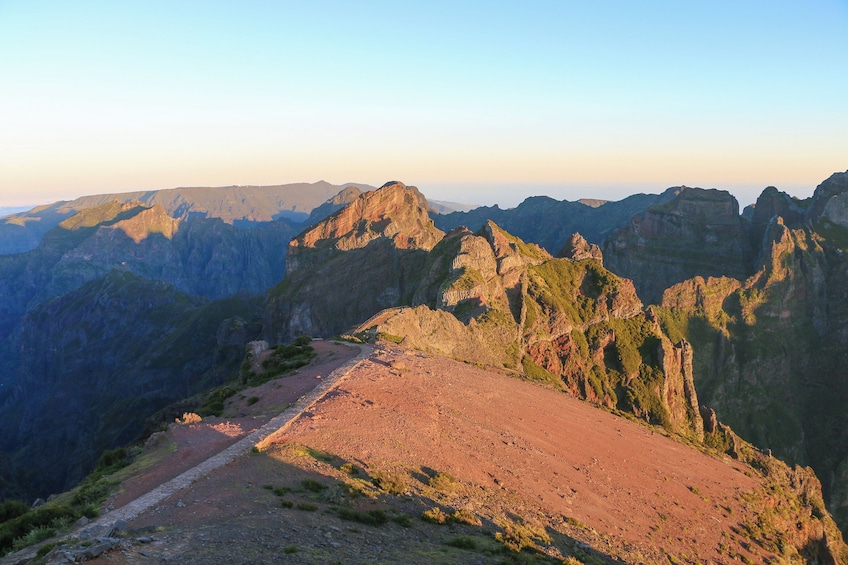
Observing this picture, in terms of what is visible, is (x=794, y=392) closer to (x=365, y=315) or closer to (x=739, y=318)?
(x=739, y=318)

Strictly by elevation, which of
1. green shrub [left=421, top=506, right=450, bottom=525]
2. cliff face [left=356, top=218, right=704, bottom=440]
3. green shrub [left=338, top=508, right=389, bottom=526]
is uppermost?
green shrub [left=338, top=508, right=389, bottom=526]

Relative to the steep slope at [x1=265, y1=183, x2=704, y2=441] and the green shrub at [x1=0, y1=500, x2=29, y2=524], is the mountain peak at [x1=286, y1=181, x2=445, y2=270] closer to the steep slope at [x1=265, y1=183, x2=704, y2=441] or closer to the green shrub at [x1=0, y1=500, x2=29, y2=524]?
the steep slope at [x1=265, y1=183, x2=704, y2=441]

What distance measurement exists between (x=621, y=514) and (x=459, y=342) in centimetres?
3156

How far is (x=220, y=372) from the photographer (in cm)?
10825

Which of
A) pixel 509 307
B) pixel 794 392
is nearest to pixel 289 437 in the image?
pixel 509 307

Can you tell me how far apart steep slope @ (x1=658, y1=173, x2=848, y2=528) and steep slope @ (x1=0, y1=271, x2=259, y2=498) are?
103 meters

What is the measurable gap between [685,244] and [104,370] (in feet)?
607

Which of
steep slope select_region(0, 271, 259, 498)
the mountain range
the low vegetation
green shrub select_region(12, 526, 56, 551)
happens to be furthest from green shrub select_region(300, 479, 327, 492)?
steep slope select_region(0, 271, 259, 498)

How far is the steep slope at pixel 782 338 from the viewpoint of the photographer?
114 meters

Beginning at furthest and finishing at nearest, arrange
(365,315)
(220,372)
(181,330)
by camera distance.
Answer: (181,330) < (220,372) < (365,315)

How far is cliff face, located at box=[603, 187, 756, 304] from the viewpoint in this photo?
160125 millimetres

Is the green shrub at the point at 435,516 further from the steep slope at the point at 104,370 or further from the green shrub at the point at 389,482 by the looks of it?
the steep slope at the point at 104,370

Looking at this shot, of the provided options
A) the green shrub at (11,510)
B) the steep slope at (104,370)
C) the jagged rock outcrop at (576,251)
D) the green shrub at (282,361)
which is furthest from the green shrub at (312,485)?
the jagged rock outcrop at (576,251)

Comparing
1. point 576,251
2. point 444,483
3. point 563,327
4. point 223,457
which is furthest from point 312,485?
point 576,251
